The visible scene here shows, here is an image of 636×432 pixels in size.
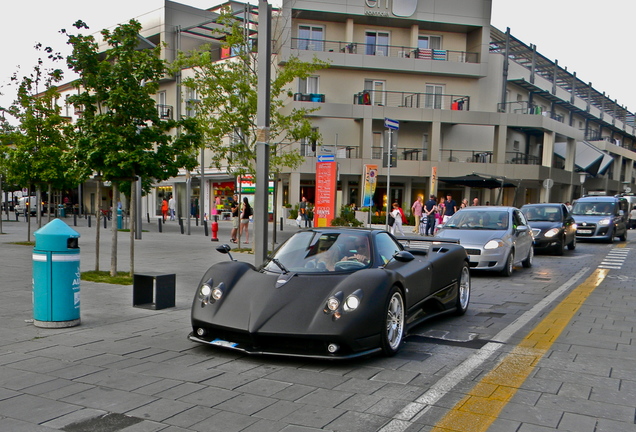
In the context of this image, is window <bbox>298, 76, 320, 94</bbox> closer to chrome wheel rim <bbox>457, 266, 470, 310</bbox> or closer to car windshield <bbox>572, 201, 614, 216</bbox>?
car windshield <bbox>572, 201, 614, 216</bbox>

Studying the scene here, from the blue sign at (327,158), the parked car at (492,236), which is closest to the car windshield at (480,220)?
the parked car at (492,236)

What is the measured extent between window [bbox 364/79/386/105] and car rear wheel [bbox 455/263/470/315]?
27.9m

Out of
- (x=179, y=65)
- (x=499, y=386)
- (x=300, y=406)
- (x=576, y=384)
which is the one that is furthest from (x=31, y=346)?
(x=179, y=65)

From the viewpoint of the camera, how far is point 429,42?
119 ft

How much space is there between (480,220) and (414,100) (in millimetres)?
23753

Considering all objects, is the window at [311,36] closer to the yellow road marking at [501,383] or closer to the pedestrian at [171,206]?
the pedestrian at [171,206]

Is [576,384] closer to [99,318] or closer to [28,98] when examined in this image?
[99,318]

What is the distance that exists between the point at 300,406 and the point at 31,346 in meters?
3.32

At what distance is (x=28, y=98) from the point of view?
16625 millimetres

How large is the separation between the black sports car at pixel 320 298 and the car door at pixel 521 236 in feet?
22.4

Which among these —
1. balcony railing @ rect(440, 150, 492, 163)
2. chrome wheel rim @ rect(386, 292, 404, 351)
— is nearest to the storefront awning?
balcony railing @ rect(440, 150, 492, 163)

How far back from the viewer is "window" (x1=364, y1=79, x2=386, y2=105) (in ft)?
114

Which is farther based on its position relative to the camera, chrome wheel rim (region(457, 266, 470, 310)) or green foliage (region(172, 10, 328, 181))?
green foliage (region(172, 10, 328, 181))

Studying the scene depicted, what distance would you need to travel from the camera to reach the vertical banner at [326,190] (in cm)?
1705
